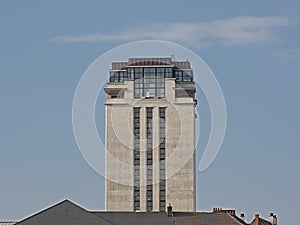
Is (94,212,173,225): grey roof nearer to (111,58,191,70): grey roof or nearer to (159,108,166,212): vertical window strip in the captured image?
(159,108,166,212): vertical window strip

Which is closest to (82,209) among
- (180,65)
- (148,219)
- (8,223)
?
(148,219)

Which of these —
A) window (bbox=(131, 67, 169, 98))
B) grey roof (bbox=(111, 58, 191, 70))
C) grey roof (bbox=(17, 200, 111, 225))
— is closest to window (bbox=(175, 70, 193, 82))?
grey roof (bbox=(111, 58, 191, 70))

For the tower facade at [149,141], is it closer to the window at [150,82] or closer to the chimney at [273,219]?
the window at [150,82]

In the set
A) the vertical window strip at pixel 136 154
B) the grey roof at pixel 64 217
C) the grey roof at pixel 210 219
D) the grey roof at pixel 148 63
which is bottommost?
the grey roof at pixel 64 217

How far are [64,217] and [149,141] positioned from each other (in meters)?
73.5

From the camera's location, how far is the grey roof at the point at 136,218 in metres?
116

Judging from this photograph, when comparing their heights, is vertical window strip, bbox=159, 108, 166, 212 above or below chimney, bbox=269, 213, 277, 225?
above

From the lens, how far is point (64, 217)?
110625mm

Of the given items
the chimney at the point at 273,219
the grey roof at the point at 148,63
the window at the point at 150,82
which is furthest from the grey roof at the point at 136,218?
the grey roof at the point at 148,63

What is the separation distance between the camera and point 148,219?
117312 millimetres

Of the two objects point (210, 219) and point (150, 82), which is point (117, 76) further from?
point (210, 219)

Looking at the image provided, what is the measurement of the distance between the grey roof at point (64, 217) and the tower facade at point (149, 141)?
6558 cm

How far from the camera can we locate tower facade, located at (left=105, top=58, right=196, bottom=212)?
→ 17938 cm

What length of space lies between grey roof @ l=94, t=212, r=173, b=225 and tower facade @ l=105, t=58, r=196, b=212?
5714 cm
